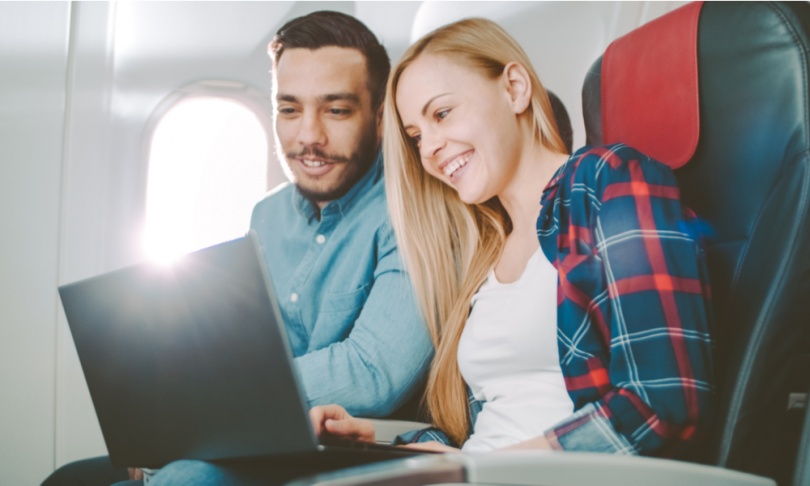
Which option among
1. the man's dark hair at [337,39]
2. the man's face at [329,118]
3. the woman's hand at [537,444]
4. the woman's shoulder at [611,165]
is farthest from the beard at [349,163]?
the woman's hand at [537,444]

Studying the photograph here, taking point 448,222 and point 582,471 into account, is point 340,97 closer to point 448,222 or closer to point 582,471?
point 448,222

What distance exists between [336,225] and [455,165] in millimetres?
424

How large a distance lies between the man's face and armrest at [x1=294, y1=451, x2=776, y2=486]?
1.15m

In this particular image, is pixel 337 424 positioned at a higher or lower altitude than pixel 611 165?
lower

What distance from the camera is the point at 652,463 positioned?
0.82 m

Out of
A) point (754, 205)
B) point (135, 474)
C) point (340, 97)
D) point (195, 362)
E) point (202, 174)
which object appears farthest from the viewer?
point (202, 174)

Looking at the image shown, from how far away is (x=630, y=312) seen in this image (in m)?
1.03

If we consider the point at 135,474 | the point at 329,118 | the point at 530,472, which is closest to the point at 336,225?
the point at 329,118

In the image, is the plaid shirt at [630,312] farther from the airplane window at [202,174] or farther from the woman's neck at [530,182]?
the airplane window at [202,174]

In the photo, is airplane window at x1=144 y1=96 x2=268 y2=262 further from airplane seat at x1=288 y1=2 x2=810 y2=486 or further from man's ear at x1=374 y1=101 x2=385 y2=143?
airplane seat at x1=288 y1=2 x2=810 y2=486

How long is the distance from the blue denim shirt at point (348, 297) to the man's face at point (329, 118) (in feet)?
0.15

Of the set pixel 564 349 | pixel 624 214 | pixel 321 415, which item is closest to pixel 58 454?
pixel 321 415

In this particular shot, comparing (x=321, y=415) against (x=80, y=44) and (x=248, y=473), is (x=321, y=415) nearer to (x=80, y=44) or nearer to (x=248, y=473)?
(x=248, y=473)

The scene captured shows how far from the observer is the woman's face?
4.84 ft
